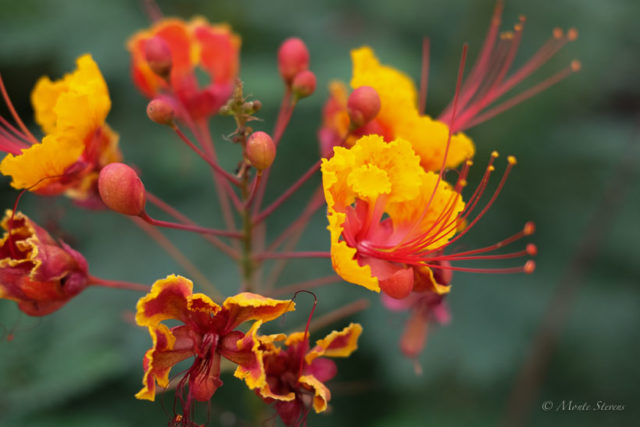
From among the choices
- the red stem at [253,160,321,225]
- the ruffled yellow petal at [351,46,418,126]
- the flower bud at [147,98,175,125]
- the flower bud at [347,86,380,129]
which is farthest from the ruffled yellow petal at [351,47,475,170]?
the flower bud at [147,98,175,125]

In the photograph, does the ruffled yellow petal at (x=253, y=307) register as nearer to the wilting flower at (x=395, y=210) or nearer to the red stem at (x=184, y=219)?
the wilting flower at (x=395, y=210)

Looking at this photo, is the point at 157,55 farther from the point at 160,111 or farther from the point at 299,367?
the point at 299,367

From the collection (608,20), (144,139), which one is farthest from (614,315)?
(144,139)

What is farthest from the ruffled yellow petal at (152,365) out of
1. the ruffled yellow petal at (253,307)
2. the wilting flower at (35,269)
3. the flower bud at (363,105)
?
the flower bud at (363,105)

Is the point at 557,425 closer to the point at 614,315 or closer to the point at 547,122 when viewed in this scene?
the point at 614,315

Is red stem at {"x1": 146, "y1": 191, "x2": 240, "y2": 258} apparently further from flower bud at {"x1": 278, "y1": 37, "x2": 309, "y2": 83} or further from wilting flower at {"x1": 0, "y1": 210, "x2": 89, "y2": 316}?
flower bud at {"x1": 278, "y1": 37, "x2": 309, "y2": 83}
